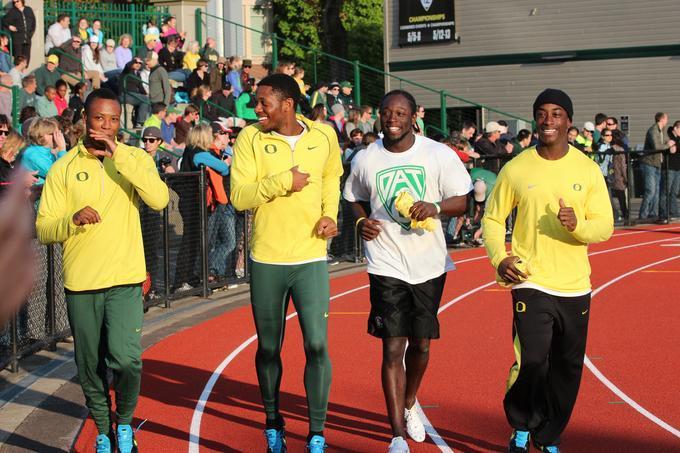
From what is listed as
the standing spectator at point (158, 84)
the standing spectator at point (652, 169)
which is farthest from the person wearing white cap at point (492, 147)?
the standing spectator at point (158, 84)

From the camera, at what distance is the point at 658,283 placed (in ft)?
51.1

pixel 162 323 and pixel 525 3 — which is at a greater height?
pixel 525 3

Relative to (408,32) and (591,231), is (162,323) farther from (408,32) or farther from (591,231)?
(408,32)

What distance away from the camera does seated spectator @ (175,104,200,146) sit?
1831cm

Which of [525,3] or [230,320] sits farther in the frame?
[525,3]

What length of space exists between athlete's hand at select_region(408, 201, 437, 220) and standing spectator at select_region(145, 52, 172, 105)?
16.1 meters

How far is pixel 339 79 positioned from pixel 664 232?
13.6 m

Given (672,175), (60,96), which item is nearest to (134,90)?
(60,96)

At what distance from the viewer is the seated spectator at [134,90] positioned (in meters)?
22.8

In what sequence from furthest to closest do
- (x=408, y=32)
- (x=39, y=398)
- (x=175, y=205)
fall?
(x=408, y=32), (x=175, y=205), (x=39, y=398)

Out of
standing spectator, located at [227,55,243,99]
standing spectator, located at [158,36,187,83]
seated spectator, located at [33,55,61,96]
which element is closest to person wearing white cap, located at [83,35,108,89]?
standing spectator, located at [158,36,187,83]

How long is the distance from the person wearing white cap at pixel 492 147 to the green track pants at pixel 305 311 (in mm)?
14122

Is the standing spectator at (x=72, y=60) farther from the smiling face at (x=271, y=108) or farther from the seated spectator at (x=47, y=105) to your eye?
the smiling face at (x=271, y=108)

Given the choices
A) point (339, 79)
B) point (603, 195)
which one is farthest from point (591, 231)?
point (339, 79)
